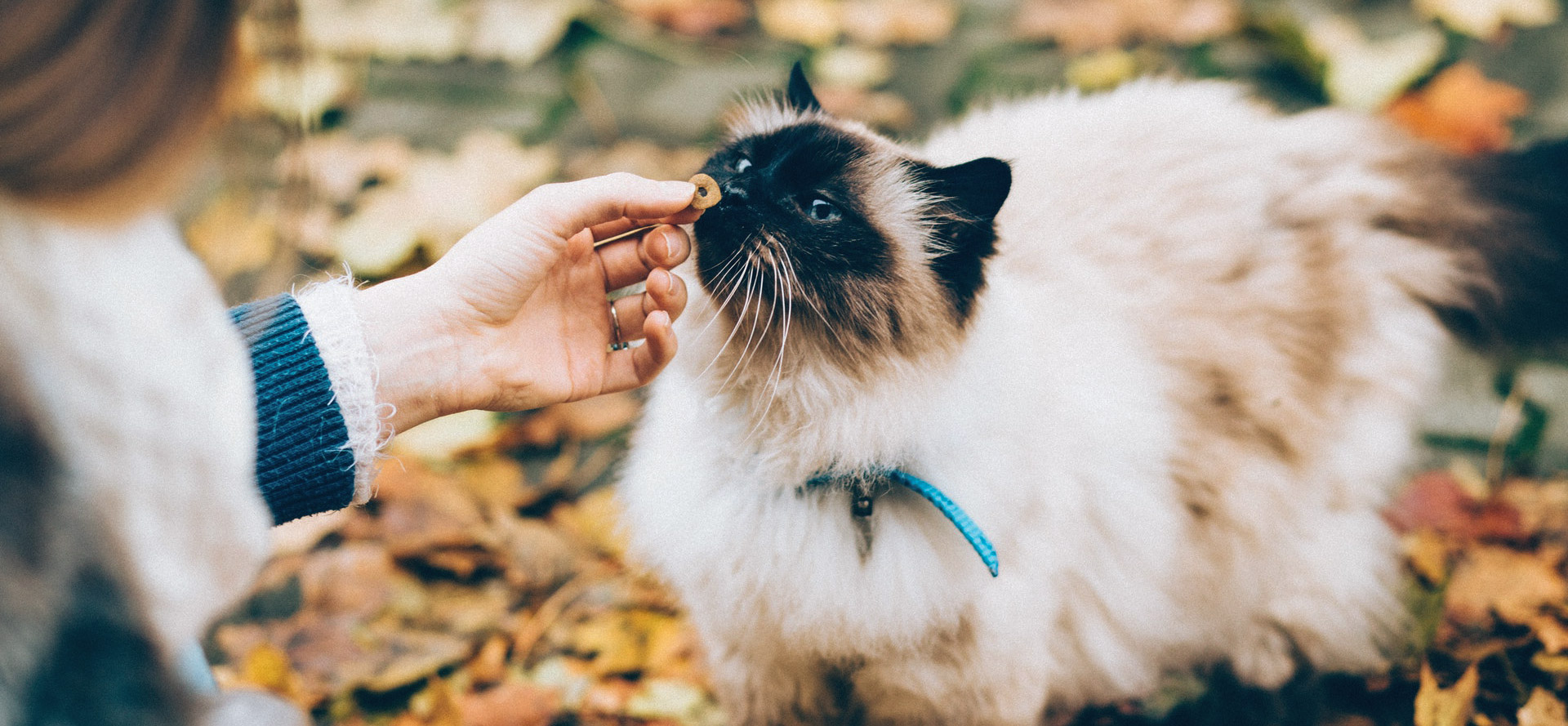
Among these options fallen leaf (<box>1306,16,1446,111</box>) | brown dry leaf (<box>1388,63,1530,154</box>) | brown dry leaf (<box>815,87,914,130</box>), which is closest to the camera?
brown dry leaf (<box>1388,63,1530,154</box>)

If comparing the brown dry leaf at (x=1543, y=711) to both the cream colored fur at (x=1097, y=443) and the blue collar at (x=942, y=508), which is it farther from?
the blue collar at (x=942, y=508)

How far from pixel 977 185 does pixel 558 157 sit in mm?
1862

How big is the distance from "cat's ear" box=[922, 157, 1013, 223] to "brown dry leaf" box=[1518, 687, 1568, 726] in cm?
128

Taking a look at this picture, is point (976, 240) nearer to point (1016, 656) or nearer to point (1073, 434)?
point (1073, 434)

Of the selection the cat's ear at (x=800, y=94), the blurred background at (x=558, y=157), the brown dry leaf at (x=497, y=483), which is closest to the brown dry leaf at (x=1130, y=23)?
the blurred background at (x=558, y=157)

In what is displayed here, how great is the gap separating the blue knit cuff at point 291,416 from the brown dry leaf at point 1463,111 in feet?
9.07

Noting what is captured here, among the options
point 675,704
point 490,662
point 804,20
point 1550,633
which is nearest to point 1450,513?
point 1550,633

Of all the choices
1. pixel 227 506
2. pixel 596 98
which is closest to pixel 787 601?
pixel 227 506

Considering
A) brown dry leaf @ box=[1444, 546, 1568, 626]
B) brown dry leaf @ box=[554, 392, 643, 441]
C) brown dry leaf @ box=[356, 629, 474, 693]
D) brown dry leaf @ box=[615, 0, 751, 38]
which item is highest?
brown dry leaf @ box=[615, 0, 751, 38]

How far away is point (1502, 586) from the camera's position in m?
1.83

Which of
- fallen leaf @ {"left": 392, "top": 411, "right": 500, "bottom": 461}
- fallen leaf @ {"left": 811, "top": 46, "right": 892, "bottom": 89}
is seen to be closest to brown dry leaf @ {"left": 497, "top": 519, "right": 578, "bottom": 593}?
fallen leaf @ {"left": 392, "top": 411, "right": 500, "bottom": 461}

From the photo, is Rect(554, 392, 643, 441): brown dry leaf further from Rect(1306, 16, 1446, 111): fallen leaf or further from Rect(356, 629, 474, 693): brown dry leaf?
Rect(1306, 16, 1446, 111): fallen leaf

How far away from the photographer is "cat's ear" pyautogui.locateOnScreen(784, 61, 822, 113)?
1.54 m

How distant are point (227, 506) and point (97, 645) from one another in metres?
0.17
